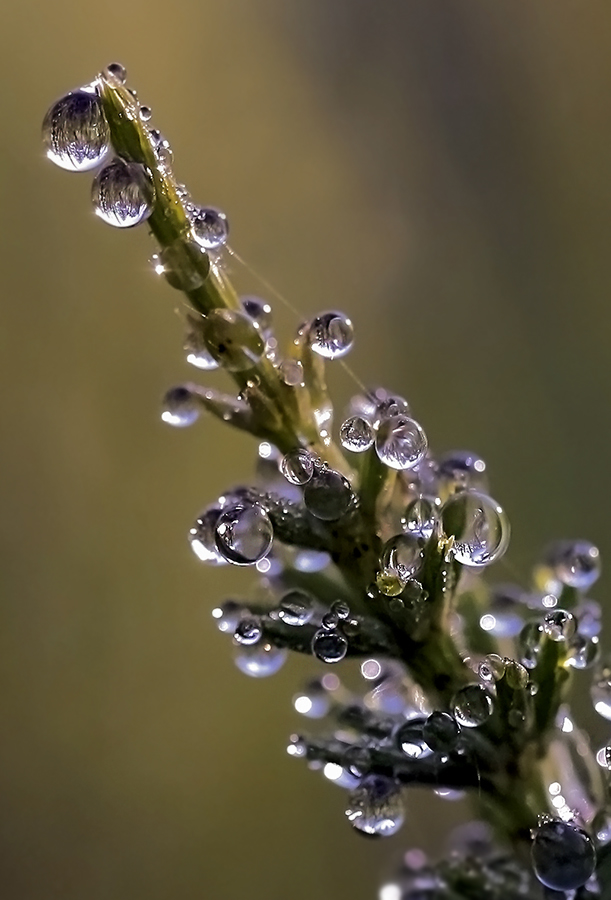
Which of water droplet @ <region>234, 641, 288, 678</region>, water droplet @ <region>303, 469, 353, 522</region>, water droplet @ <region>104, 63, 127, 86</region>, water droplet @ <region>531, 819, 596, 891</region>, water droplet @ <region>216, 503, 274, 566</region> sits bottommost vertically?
water droplet @ <region>531, 819, 596, 891</region>

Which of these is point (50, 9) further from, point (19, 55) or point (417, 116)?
point (417, 116)

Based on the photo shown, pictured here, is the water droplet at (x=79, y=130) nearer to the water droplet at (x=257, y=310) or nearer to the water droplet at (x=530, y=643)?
the water droplet at (x=257, y=310)

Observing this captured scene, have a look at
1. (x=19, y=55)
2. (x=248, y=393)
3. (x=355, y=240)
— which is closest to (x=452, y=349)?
(x=355, y=240)

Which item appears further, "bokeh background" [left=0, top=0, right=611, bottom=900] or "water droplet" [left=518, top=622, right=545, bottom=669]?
"bokeh background" [left=0, top=0, right=611, bottom=900]

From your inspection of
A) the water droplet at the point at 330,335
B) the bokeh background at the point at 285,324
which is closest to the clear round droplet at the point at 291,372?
the water droplet at the point at 330,335

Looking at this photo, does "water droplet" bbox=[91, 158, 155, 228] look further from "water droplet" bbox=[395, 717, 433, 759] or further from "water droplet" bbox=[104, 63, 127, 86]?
"water droplet" bbox=[395, 717, 433, 759]

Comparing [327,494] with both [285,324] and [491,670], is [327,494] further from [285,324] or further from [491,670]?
[285,324]

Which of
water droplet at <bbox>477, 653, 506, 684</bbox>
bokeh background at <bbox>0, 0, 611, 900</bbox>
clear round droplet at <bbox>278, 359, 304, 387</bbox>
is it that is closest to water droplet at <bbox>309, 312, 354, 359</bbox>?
clear round droplet at <bbox>278, 359, 304, 387</bbox>
